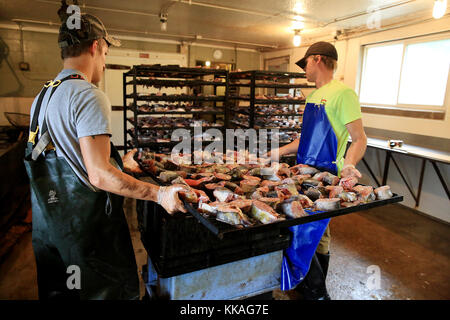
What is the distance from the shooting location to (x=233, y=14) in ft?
15.3

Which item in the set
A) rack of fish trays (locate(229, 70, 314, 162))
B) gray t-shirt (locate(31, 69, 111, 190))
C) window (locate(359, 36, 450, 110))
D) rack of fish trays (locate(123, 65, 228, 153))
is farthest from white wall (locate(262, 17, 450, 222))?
gray t-shirt (locate(31, 69, 111, 190))

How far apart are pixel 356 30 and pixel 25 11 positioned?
18.5 feet

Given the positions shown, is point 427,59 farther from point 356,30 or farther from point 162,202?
point 162,202

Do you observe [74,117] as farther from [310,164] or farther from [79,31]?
[310,164]

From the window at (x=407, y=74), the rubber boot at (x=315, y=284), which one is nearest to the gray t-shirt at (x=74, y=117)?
the rubber boot at (x=315, y=284)

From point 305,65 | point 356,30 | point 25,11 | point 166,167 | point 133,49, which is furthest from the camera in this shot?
point 133,49

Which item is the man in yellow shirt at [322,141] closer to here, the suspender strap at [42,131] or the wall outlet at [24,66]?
the suspender strap at [42,131]

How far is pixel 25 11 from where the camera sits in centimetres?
485

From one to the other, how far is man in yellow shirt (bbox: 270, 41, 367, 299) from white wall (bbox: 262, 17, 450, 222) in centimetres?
273

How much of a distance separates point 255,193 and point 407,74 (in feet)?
14.8

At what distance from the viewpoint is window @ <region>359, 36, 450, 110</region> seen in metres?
4.32

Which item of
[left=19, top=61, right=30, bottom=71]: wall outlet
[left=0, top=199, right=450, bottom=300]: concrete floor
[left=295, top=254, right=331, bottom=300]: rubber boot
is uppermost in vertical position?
[left=19, top=61, right=30, bottom=71]: wall outlet

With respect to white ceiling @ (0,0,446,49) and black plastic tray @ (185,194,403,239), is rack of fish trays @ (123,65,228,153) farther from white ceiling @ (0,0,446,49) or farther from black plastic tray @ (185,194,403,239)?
black plastic tray @ (185,194,403,239)
